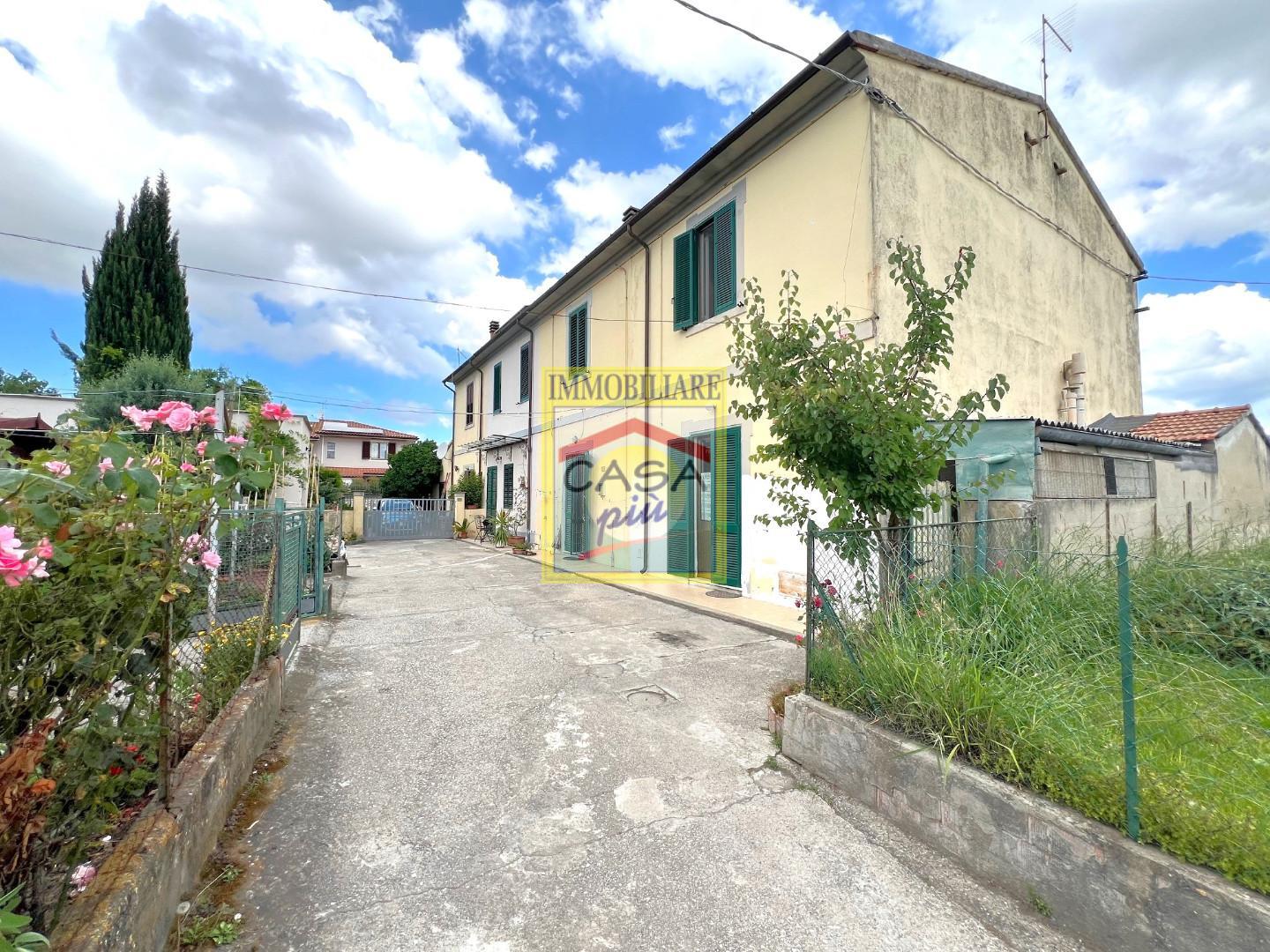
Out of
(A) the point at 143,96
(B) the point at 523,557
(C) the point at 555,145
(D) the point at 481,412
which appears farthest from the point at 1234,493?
(D) the point at 481,412

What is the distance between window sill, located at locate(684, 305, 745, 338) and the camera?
767cm

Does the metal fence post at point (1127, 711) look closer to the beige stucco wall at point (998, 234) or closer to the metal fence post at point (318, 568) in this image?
the beige stucco wall at point (998, 234)

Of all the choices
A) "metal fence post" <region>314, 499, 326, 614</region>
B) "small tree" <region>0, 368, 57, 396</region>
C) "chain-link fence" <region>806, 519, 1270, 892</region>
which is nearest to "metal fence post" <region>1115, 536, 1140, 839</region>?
"chain-link fence" <region>806, 519, 1270, 892</region>

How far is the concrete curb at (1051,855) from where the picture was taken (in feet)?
5.47

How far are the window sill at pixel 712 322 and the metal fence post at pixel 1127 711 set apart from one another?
19.2 feet

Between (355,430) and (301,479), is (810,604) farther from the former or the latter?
(355,430)

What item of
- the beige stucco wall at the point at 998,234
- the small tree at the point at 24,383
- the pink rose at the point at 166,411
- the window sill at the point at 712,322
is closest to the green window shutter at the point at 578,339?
the window sill at the point at 712,322

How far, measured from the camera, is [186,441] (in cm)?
241

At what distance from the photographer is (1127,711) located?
200 centimetres

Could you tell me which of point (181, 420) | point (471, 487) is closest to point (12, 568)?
point (181, 420)

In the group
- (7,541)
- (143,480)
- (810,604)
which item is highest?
(143,480)

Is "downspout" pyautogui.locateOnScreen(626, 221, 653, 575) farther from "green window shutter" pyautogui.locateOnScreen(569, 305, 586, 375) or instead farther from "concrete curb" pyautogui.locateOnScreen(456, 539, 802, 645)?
"green window shutter" pyautogui.locateOnScreen(569, 305, 586, 375)

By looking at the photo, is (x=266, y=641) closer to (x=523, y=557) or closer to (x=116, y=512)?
(x=116, y=512)

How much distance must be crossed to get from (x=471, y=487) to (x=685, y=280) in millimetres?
11644
